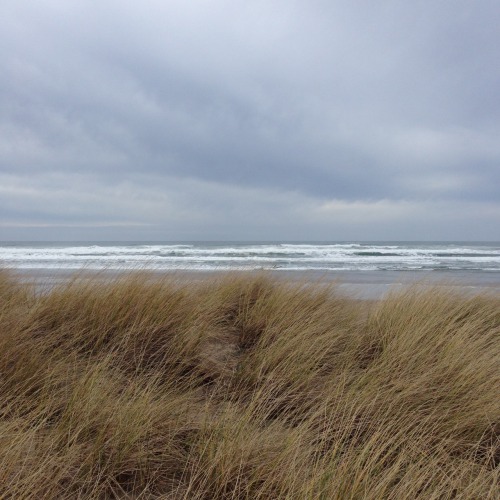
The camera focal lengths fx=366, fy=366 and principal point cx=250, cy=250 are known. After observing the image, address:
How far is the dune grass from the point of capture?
179 centimetres

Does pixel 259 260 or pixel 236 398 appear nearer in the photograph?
pixel 236 398

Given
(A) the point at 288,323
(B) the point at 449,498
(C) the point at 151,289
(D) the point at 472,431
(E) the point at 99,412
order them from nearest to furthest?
(B) the point at 449,498
(E) the point at 99,412
(D) the point at 472,431
(A) the point at 288,323
(C) the point at 151,289

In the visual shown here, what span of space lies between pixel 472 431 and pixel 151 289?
3.25 meters

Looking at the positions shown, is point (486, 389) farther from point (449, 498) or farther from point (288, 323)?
point (288, 323)

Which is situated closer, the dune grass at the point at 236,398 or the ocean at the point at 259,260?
the dune grass at the point at 236,398

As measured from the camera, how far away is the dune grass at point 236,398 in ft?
5.88

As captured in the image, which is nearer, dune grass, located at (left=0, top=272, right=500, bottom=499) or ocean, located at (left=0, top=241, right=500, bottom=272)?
dune grass, located at (left=0, top=272, right=500, bottom=499)

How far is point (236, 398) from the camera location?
2805 mm

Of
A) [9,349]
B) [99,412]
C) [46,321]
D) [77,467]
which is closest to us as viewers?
[77,467]

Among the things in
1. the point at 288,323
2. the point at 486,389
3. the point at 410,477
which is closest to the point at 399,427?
→ the point at 410,477


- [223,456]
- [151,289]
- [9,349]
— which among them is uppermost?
[151,289]

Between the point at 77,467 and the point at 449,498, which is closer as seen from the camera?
the point at 449,498

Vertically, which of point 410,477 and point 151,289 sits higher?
point 151,289

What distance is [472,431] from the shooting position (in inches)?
91.4
